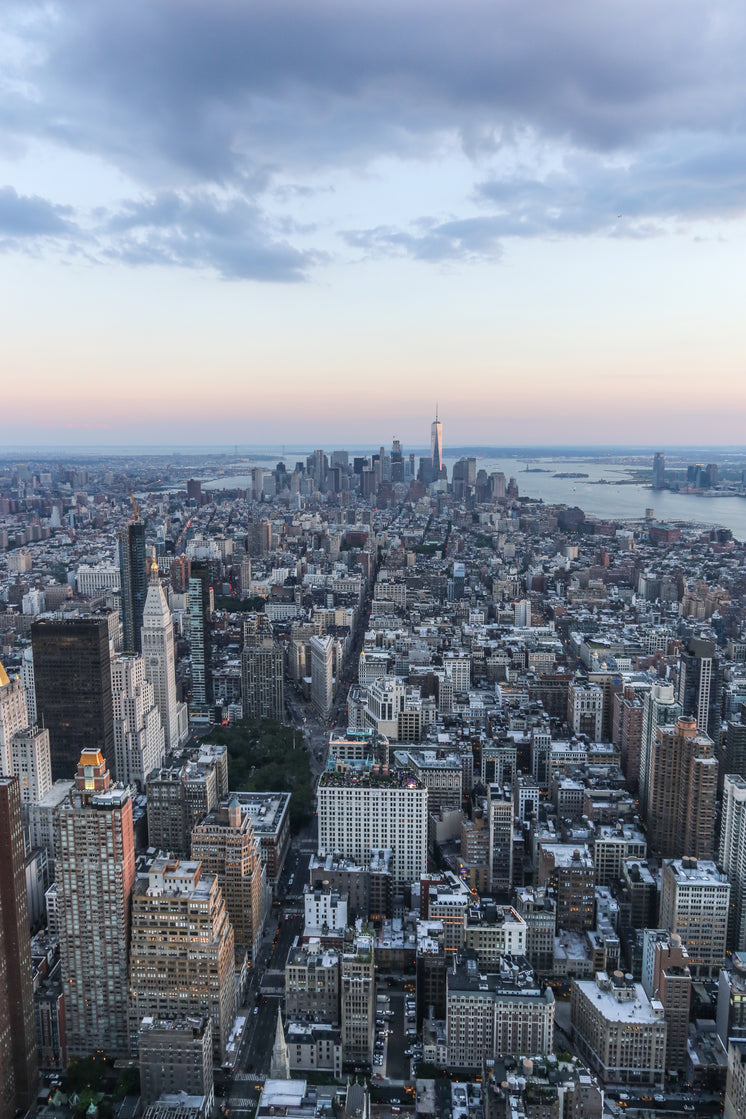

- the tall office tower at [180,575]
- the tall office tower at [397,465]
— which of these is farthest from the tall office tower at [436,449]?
the tall office tower at [180,575]

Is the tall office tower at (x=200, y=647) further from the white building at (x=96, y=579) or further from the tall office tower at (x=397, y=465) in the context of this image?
the tall office tower at (x=397, y=465)

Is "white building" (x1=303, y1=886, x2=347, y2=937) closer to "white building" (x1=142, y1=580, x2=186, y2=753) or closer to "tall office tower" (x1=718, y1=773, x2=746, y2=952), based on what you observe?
"tall office tower" (x1=718, y1=773, x2=746, y2=952)

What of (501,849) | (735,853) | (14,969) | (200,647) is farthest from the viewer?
(200,647)

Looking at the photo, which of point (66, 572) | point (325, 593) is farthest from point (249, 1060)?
point (66, 572)

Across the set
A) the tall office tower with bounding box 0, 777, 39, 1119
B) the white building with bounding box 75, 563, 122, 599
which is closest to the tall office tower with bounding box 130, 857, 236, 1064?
the tall office tower with bounding box 0, 777, 39, 1119

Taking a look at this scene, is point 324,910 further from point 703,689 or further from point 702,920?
point 703,689

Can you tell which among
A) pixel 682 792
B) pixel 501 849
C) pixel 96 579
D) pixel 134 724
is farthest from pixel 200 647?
pixel 682 792

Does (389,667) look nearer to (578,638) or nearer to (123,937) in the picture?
(578,638)
